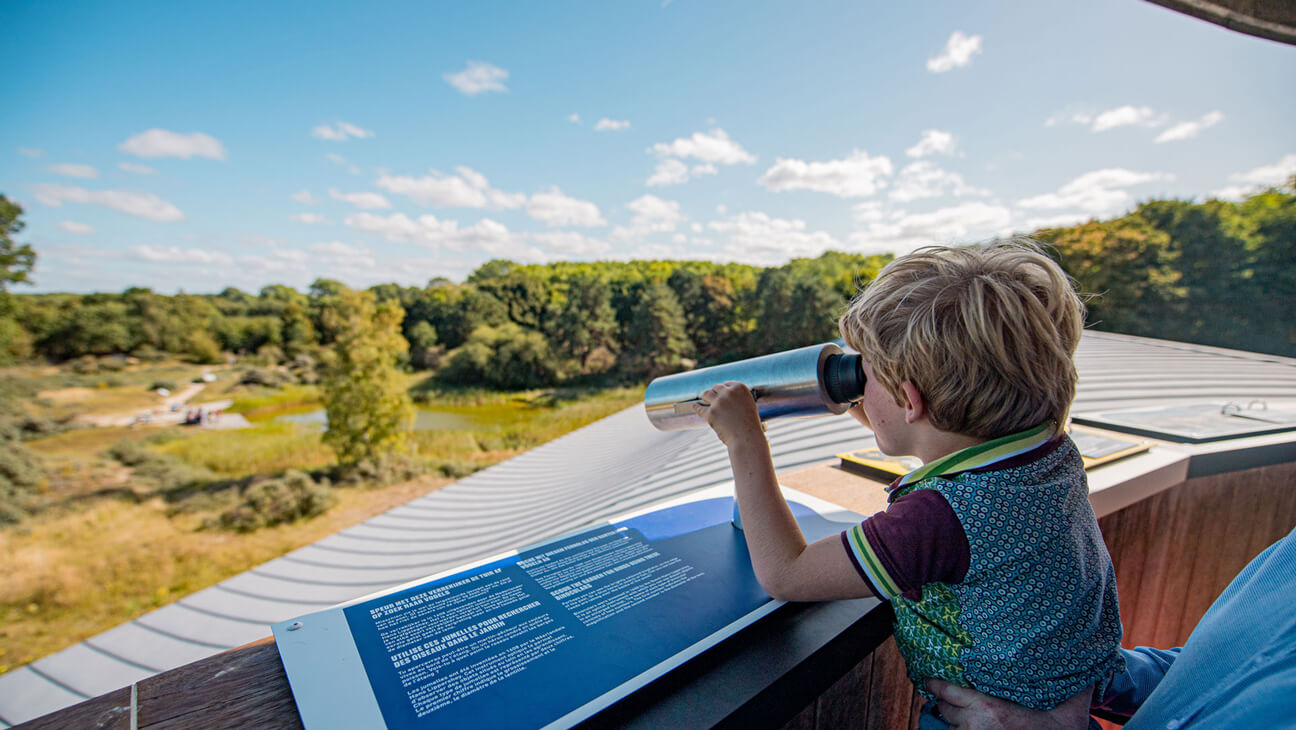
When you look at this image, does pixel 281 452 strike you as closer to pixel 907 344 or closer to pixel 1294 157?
pixel 907 344

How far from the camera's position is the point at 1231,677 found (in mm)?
789

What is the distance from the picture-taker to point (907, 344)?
97 cm

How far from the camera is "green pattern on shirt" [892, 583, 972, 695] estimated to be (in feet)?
3.02

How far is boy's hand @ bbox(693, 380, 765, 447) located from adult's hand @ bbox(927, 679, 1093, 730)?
55 centimetres

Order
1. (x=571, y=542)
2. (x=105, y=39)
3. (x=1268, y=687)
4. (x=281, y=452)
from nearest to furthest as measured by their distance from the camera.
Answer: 1. (x=1268, y=687)
2. (x=571, y=542)
3. (x=281, y=452)
4. (x=105, y=39)

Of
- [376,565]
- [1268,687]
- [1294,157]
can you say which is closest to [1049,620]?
[1268,687]

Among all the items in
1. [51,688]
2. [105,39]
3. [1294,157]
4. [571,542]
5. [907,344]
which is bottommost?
[51,688]

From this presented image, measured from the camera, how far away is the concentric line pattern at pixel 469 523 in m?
4.20

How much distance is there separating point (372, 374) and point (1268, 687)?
69.5 ft

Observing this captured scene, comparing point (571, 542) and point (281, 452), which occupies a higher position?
point (571, 542)

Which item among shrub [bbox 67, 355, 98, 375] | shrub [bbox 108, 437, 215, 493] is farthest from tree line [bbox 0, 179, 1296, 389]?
shrub [bbox 108, 437, 215, 493]

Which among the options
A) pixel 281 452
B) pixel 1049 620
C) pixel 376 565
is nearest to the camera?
pixel 1049 620

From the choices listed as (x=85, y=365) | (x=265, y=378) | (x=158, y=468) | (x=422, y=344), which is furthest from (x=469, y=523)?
(x=422, y=344)

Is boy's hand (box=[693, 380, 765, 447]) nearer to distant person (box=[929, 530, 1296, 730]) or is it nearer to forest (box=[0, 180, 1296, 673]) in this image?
forest (box=[0, 180, 1296, 673])
